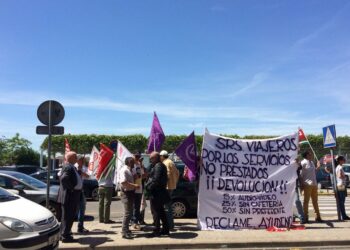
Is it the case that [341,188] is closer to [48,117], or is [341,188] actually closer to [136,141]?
[48,117]

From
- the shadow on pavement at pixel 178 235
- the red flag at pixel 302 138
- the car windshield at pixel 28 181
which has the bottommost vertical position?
the shadow on pavement at pixel 178 235

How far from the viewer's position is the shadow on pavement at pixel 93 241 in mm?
8422

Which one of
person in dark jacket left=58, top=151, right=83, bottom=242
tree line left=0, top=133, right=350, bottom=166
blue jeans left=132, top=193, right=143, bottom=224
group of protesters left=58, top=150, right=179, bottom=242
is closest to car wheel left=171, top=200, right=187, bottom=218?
blue jeans left=132, top=193, right=143, bottom=224

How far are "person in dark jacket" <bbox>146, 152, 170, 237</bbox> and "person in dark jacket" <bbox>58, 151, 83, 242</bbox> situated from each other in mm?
1542

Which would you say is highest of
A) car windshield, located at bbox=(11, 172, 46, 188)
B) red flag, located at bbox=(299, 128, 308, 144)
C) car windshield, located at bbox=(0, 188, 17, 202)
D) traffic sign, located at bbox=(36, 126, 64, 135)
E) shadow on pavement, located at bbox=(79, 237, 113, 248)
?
red flag, located at bbox=(299, 128, 308, 144)

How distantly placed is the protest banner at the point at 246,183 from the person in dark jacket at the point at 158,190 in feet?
3.59

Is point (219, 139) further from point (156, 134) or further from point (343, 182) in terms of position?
point (343, 182)

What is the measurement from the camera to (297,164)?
10.6 metres

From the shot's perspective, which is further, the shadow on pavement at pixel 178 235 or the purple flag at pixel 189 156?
the purple flag at pixel 189 156

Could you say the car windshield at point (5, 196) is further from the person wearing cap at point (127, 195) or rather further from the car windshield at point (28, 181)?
the car windshield at point (28, 181)

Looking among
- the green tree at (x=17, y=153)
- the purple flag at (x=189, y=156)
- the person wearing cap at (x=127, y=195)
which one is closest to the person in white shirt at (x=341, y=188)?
the purple flag at (x=189, y=156)

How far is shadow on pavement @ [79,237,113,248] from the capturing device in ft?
27.6

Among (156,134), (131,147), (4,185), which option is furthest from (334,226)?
(131,147)

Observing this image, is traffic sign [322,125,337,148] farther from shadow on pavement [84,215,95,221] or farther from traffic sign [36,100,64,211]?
shadow on pavement [84,215,95,221]
